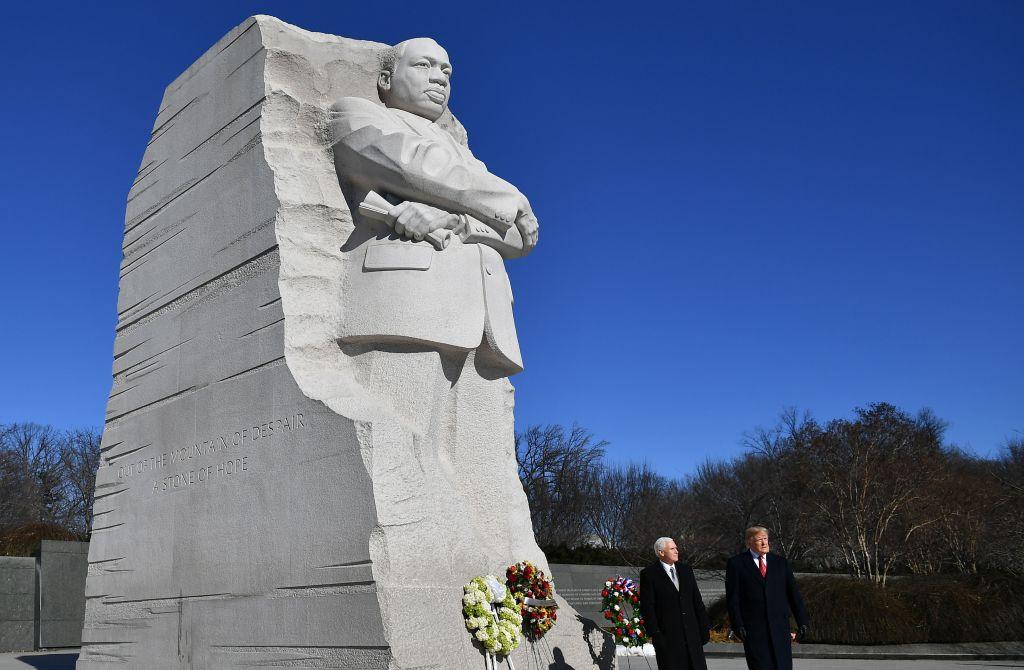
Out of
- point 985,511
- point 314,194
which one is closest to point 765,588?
point 314,194

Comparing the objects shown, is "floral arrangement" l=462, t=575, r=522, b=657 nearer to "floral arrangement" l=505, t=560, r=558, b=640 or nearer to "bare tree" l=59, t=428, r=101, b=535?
"floral arrangement" l=505, t=560, r=558, b=640

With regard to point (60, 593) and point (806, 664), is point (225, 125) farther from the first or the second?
point (806, 664)

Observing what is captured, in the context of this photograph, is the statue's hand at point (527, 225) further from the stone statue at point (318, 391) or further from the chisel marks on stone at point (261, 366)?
the chisel marks on stone at point (261, 366)

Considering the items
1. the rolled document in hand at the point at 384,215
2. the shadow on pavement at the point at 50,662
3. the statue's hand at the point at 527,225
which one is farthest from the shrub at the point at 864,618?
the rolled document in hand at the point at 384,215

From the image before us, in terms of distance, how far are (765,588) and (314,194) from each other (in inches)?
153

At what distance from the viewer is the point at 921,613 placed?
45.9 feet

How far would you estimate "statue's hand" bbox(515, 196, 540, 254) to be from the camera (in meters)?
6.29

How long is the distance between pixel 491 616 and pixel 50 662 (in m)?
6.79

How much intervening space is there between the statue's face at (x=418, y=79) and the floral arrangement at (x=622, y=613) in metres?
3.62

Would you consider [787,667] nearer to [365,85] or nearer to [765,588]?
[765,588]

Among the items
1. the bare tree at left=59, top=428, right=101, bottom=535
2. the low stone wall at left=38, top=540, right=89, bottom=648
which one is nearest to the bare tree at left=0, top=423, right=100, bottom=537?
the bare tree at left=59, top=428, right=101, bottom=535

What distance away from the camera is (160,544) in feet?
20.1

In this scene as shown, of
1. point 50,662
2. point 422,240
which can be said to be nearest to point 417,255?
point 422,240

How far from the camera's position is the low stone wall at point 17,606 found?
12.2 meters
